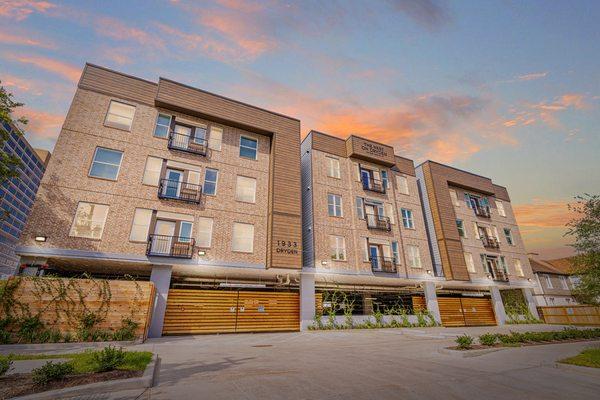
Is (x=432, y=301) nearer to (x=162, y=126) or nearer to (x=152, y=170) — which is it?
(x=152, y=170)

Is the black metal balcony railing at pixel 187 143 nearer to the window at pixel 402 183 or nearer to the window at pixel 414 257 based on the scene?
the window at pixel 402 183

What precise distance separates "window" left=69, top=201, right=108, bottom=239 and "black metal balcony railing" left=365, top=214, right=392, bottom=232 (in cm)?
1844

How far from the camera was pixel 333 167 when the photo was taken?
80.6ft

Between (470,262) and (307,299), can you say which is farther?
(470,262)

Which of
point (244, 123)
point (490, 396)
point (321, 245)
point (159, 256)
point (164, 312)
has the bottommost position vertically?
point (490, 396)

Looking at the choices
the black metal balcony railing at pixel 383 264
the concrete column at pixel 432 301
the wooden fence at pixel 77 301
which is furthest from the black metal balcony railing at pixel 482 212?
the wooden fence at pixel 77 301

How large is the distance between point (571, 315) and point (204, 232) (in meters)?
34.9

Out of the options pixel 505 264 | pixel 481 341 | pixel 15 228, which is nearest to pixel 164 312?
pixel 481 341

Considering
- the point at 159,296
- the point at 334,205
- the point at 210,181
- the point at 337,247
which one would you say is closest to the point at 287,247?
the point at 337,247

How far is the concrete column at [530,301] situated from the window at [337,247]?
72.9 feet

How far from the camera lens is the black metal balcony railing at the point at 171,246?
52.7 ft

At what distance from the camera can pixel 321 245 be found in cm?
2100

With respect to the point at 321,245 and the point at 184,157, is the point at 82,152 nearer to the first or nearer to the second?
the point at 184,157

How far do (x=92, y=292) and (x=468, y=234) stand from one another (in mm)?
31279
